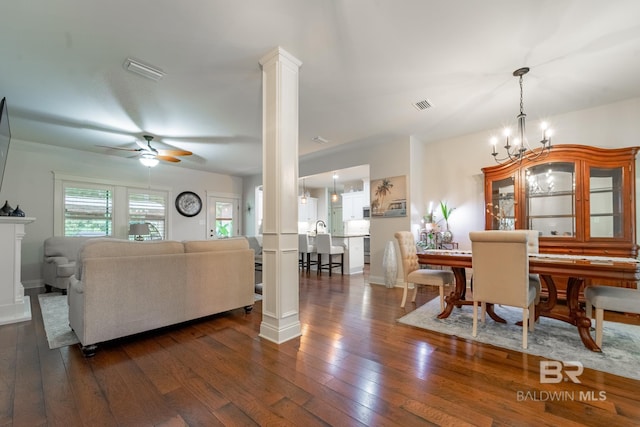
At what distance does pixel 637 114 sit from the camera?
11.5 feet

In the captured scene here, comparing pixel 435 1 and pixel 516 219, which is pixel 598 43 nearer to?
pixel 435 1

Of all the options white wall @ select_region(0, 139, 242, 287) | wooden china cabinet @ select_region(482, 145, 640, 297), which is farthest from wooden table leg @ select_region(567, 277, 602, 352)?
white wall @ select_region(0, 139, 242, 287)

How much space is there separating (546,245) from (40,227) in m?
8.51

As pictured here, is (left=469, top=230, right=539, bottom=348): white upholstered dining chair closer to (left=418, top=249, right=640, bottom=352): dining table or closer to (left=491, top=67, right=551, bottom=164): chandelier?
(left=418, top=249, right=640, bottom=352): dining table

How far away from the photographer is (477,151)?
4.69 meters

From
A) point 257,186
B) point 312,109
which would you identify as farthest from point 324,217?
point 312,109

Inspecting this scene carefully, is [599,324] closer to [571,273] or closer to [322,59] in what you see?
[571,273]

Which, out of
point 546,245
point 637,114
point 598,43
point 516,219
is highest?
point 598,43

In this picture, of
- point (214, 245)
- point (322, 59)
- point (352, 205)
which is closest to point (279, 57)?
point (322, 59)

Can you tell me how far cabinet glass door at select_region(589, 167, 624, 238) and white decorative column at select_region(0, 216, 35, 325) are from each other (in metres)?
7.03

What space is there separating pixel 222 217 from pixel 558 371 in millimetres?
7642

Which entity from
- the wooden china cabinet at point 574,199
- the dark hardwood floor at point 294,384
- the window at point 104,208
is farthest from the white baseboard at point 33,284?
the wooden china cabinet at point 574,199

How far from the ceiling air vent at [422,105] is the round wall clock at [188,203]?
6044mm

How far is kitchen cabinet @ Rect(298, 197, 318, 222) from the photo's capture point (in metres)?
9.51
